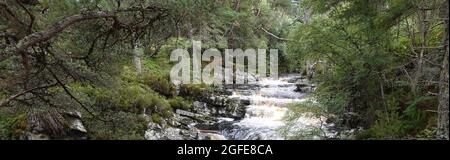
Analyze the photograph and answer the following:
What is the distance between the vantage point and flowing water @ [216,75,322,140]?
1266cm

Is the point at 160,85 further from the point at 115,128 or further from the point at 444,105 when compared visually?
the point at 444,105

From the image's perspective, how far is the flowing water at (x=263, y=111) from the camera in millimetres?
12664

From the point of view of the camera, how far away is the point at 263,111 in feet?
50.5

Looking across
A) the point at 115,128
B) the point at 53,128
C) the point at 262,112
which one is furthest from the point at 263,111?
the point at 53,128

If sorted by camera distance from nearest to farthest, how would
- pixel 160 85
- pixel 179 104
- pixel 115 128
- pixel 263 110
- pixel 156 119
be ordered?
pixel 115 128, pixel 156 119, pixel 179 104, pixel 263 110, pixel 160 85

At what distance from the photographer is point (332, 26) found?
10172 mm

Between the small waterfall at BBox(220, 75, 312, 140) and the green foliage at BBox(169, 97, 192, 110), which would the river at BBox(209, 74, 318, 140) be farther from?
the green foliage at BBox(169, 97, 192, 110)

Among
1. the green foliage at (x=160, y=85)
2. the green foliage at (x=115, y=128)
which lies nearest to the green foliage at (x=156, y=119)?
the green foliage at (x=160, y=85)

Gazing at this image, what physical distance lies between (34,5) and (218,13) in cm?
365

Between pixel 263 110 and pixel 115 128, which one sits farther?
pixel 263 110

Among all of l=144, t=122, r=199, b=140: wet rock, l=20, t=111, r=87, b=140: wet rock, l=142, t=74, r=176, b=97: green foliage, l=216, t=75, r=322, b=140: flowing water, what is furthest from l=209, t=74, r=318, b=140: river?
l=20, t=111, r=87, b=140: wet rock

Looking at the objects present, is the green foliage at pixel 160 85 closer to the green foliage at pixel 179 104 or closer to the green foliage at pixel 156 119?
the green foliage at pixel 179 104

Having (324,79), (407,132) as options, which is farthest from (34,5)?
(407,132)

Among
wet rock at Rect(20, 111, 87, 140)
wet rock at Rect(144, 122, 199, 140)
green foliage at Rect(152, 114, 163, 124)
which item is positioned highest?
wet rock at Rect(20, 111, 87, 140)
